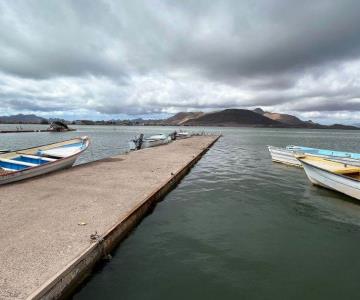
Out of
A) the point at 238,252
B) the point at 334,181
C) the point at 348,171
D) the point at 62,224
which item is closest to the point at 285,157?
the point at 348,171

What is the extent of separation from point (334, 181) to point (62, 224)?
39.2 feet

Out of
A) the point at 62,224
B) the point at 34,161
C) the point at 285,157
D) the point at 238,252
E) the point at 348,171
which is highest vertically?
the point at 348,171

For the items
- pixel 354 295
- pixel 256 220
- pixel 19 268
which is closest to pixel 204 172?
pixel 256 220

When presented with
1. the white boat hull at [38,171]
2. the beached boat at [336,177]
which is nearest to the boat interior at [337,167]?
the beached boat at [336,177]

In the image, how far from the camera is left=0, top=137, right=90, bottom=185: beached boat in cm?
1255

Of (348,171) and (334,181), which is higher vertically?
(348,171)

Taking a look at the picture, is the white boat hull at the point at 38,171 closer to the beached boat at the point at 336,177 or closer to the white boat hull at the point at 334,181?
the beached boat at the point at 336,177

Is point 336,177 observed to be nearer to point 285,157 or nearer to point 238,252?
point 238,252

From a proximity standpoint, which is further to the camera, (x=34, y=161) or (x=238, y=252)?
(x=34, y=161)

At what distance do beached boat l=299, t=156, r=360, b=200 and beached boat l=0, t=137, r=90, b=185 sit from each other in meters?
13.1

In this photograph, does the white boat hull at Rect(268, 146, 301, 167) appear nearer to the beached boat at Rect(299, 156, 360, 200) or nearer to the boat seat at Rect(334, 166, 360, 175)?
the beached boat at Rect(299, 156, 360, 200)

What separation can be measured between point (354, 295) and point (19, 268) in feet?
21.5

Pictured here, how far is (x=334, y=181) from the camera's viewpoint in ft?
44.2

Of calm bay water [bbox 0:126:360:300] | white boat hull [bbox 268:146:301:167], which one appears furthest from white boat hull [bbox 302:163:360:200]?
white boat hull [bbox 268:146:301:167]
